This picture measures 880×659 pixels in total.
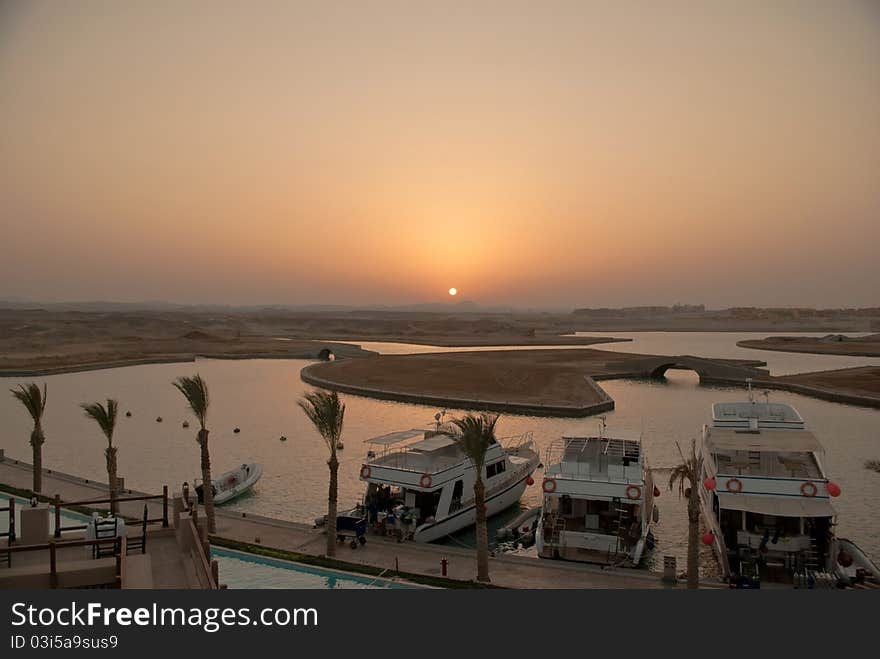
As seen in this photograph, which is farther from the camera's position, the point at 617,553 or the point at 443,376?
the point at 443,376

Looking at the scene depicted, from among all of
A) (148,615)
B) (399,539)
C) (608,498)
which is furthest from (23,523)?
(608,498)

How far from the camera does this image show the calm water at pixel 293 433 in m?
35.8

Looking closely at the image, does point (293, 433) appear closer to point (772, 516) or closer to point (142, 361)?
point (772, 516)

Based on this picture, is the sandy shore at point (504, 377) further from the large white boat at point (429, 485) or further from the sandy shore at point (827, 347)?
the sandy shore at point (827, 347)

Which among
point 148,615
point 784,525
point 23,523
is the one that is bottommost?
point 784,525

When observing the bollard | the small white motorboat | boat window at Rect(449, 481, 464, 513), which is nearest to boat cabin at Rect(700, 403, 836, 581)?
the bollard

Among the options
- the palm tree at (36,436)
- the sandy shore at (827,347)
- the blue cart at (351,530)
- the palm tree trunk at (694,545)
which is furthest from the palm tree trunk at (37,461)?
the sandy shore at (827,347)

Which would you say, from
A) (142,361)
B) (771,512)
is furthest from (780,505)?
(142,361)

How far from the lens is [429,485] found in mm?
28203

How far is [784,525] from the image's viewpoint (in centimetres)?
2502

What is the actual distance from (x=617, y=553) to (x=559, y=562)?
2816 mm

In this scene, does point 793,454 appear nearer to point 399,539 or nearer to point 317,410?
point 399,539

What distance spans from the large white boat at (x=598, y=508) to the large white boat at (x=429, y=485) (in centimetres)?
431

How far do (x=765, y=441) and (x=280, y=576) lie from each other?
820 inches
